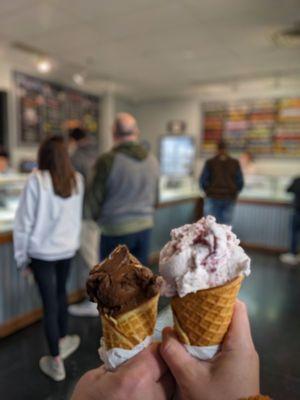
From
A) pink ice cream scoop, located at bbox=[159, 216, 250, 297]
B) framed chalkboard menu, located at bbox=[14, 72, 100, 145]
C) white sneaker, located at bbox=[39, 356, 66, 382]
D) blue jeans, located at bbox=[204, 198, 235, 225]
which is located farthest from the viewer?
framed chalkboard menu, located at bbox=[14, 72, 100, 145]

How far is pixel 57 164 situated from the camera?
1.96 meters

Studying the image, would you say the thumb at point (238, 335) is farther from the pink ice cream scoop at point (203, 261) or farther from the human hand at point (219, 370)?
the pink ice cream scoop at point (203, 261)

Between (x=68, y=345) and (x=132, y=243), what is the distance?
0.81m

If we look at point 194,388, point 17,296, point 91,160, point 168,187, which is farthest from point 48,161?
point 168,187

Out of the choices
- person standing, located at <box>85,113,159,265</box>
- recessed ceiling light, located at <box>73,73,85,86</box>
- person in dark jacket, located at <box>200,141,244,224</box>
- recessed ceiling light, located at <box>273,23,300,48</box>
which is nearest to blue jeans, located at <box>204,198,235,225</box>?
person in dark jacket, located at <box>200,141,244,224</box>

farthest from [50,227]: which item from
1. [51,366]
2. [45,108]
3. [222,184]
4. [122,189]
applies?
[45,108]

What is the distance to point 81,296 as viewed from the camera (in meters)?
3.14

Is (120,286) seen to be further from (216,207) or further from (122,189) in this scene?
(122,189)

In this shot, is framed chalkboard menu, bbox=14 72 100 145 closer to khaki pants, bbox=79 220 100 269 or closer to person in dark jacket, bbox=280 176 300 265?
khaki pants, bbox=79 220 100 269

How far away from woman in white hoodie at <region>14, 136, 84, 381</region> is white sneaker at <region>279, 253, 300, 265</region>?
10.5 feet

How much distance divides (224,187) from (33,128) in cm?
507

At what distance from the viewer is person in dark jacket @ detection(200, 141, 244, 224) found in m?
1.60

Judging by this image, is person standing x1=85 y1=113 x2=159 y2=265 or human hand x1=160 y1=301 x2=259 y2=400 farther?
person standing x1=85 y1=113 x2=159 y2=265

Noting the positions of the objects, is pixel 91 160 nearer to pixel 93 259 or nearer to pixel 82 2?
pixel 93 259
